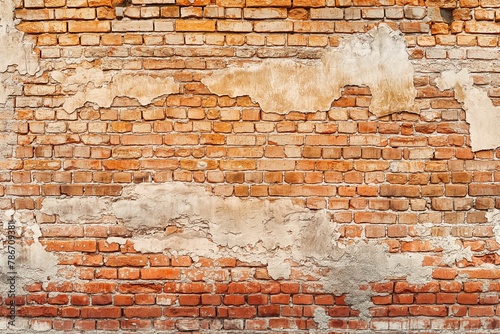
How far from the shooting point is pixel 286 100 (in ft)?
11.6

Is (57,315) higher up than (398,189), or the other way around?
(398,189)

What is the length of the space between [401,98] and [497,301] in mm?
1507

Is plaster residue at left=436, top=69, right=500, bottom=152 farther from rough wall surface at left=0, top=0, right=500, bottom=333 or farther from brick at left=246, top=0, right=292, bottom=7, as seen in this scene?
brick at left=246, top=0, right=292, bottom=7

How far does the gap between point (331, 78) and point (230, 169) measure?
909 millimetres

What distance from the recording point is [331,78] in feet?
11.6

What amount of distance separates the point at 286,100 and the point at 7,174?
192 cm

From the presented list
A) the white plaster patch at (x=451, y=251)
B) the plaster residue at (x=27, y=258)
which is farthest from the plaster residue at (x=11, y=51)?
the white plaster patch at (x=451, y=251)

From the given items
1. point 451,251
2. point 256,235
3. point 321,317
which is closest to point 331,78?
point 256,235

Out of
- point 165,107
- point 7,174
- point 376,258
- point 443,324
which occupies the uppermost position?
point 165,107

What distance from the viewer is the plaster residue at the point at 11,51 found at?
3.50 meters

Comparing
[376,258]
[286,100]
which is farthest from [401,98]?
[376,258]

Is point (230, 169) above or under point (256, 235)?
above

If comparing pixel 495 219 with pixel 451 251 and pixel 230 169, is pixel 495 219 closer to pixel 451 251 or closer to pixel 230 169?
pixel 451 251

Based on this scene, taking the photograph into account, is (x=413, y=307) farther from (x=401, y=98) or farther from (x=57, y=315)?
(x=57, y=315)
